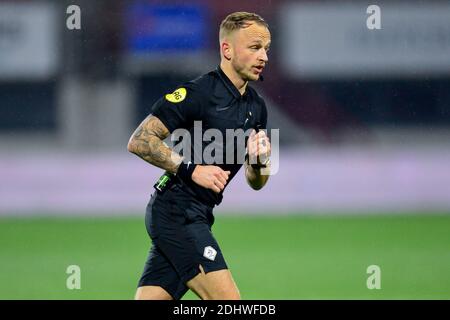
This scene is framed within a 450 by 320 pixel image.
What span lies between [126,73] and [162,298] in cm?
1438

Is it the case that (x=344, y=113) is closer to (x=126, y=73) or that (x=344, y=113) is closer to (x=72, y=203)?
(x=126, y=73)

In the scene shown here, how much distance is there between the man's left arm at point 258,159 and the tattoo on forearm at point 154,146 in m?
0.46

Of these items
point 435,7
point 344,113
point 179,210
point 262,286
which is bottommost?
point 262,286

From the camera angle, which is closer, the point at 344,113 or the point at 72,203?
the point at 72,203

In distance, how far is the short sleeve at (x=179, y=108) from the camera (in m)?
6.19

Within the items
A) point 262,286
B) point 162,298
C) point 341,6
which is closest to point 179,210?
point 162,298

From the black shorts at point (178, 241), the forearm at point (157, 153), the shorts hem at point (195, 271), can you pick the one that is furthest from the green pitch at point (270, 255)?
the forearm at point (157, 153)

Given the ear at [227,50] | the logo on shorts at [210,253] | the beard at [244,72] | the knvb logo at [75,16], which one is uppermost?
the knvb logo at [75,16]

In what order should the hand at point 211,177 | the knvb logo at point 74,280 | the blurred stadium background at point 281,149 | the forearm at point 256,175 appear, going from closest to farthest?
the hand at point 211,177 < the forearm at point 256,175 < the knvb logo at point 74,280 < the blurred stadium background at point 281,149

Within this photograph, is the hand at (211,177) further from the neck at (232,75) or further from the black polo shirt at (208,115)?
the neck at (232,75)

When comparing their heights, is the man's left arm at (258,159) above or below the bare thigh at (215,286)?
above

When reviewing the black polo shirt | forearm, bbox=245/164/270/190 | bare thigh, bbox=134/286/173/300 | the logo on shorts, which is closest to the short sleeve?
the black polo shirt
